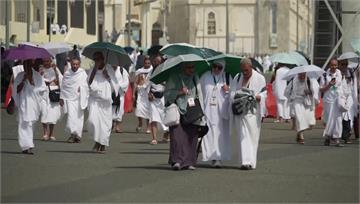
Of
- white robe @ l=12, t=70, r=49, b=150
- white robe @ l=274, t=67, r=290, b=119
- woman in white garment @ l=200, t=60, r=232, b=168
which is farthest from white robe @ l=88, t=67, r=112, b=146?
white robe @ l=274, t=67, r=290, b=119

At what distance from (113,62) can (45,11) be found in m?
40.8

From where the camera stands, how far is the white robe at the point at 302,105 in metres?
19.4

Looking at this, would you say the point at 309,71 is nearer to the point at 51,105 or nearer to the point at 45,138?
the point at 51,105

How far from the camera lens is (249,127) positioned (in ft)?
46.9

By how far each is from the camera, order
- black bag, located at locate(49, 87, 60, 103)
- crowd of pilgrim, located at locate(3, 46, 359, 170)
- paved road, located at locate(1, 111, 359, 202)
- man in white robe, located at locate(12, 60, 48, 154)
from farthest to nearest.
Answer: black bag, located at locate(49, 87, 60, 103) < man in white robe, located at locate(12, 60, 48, 154) < crowd of pilgrim, located at locate(3, 46, 359, 170) < paved road, located at locate(1, 111, 359, 202)

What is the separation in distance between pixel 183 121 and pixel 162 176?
122 cm

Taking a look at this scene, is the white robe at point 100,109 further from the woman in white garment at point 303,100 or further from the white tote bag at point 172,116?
the woman in white garment at point 303,100

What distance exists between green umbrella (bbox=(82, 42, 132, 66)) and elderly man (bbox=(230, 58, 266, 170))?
10.0 feet

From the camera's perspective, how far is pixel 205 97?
48.0ft

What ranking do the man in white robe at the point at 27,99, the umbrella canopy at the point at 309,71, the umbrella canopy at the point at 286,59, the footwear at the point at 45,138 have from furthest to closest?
the umbrella canopy at the point at 286,59
the footwear at the point at 45,138
the umbrella canopy at the point at 309,71
the man in white robe at the point at 27,99

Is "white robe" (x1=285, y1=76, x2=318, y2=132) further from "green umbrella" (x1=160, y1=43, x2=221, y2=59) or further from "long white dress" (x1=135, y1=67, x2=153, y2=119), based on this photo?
"green umbrella" (x1=160, y1=43, x2=221, y2=59)


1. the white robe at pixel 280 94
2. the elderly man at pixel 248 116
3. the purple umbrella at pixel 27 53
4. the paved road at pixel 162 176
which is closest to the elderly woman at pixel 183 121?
the paved road at pixel 162 176

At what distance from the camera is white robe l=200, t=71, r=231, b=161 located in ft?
47.5

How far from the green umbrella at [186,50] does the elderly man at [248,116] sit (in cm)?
101
